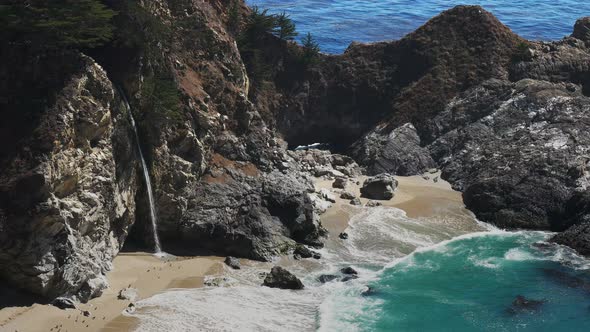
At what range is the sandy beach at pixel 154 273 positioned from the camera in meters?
25.7

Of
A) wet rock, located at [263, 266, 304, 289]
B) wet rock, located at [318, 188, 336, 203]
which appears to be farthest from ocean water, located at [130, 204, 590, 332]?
wet rock, located at [318, 188, 336, 203]

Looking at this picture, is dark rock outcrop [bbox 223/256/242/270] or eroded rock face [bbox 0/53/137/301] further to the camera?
dark rock outcrop [bbox 223/256/242/270]

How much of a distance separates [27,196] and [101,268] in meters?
5.50

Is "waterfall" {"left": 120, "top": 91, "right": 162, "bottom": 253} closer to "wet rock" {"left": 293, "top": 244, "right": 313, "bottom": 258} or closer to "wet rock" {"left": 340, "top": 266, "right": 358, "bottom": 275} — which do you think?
"wet rock" {"left": 293, "top": 244, "right": 313, "bottom": 258}

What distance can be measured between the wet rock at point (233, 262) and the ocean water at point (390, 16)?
5524 centimetres

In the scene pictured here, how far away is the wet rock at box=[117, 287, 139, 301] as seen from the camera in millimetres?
28719

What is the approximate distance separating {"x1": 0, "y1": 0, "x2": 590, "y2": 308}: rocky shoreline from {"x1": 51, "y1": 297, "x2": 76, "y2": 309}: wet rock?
35cm

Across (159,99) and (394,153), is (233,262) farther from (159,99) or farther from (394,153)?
(394,153)

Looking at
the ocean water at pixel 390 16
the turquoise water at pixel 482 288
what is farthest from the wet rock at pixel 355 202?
the ocean water at pixel 390 16

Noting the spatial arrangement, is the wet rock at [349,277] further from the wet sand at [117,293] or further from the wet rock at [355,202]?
the wet rock at [355,202]

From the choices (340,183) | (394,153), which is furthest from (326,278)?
(394,153)

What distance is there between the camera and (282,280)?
3181 centimetres

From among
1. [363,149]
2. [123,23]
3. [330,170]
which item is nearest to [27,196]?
[123,23]

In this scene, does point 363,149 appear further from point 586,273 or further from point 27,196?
point 27,196
